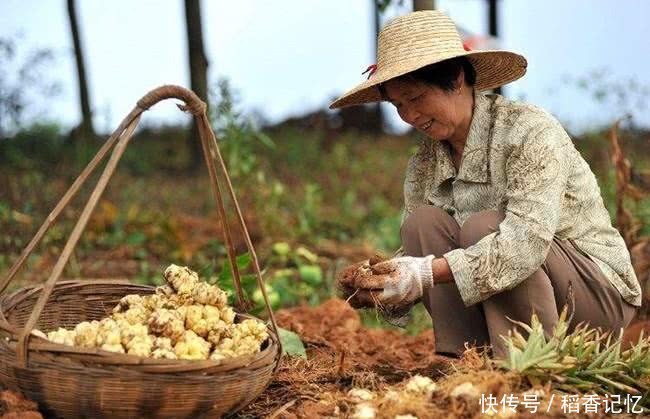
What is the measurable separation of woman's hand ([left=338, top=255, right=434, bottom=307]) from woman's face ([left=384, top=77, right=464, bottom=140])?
46cm

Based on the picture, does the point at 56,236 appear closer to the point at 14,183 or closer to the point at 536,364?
the point at 14,183

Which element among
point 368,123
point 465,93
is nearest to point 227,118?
point 465,93

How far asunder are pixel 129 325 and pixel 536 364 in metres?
1.14

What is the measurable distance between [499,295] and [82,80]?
6.06 metres

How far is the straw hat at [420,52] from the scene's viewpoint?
9.68ft

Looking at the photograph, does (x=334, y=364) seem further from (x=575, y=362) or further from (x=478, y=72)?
(x=478, y=72)

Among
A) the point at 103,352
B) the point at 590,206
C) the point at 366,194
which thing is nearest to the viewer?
the point at 103,352

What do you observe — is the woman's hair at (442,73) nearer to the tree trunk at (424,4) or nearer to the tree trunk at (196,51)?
the tree trunk at (424,4)

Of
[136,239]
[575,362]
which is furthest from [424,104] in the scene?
[136,239]

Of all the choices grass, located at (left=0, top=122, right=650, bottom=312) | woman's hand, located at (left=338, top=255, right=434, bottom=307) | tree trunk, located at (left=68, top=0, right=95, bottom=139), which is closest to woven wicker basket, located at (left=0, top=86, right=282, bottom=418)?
woman's hand, located at (left=338, top=255, right=434, bottom=307)

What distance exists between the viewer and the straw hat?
2949 mm

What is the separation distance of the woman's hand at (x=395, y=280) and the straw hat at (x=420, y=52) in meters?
0.57

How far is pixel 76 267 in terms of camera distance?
17.2ft

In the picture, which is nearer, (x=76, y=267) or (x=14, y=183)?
(x=76, y=267)
